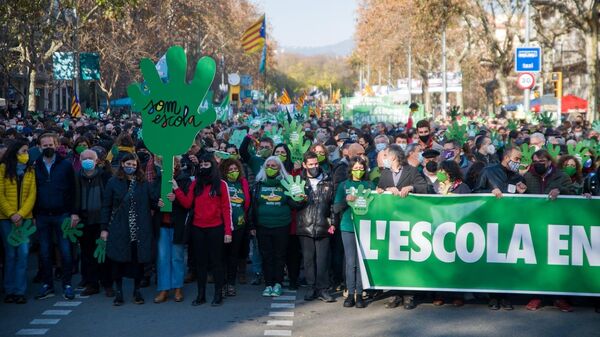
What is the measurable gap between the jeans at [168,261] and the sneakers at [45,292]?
1.23 meters

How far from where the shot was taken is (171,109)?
33.4ft

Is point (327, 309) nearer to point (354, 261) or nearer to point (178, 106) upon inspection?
point (354, 261)

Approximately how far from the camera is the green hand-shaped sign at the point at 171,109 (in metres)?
10.1

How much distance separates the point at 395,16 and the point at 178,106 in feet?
166

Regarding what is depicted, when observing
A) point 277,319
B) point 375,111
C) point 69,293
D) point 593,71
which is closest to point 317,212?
point 277,319

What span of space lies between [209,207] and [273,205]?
0.79m

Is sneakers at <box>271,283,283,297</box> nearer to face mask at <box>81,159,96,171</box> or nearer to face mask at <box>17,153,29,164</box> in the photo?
face mask at <box>81,159,96,171</box>

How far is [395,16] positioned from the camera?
5944 centimetres

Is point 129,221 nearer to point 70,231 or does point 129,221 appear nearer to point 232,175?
point 70,231

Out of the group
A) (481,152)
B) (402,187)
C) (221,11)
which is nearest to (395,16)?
(221,11)

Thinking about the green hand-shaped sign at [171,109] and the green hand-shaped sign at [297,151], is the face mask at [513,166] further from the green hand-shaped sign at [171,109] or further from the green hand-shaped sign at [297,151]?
the green hand-shaped sign at [171,109]

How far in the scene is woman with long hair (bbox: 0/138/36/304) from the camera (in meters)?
10.4

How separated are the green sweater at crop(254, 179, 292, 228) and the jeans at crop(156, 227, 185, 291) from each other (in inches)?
39.4

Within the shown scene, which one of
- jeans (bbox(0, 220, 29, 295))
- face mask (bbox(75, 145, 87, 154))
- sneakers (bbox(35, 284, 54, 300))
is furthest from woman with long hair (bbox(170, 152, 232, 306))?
face mask (bbox(75, 145, 87, 154))
